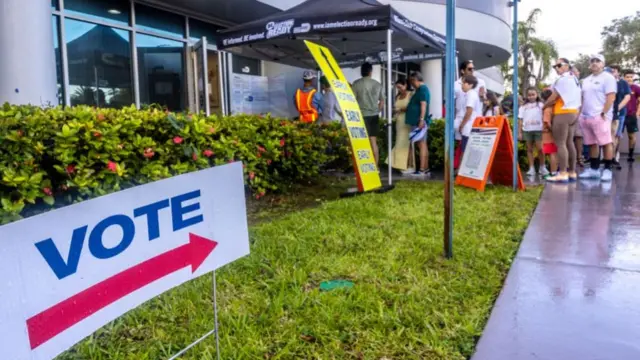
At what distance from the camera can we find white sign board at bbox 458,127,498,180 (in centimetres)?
636

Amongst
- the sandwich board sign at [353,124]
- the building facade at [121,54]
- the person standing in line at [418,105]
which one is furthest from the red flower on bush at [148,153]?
the person standing in line at [418,105]

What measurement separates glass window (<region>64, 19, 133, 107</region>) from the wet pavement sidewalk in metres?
7.15

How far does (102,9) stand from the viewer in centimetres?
834

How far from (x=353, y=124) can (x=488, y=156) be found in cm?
188

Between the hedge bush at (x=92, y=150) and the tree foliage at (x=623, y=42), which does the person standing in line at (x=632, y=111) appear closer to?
the hedge bush at (x=92, y=150)

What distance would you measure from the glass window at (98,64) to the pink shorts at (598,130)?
790 centimetres

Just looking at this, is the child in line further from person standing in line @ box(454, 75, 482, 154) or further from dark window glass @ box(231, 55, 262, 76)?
dark window glass @ box(231, 55, 262, 76)

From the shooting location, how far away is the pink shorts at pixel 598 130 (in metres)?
7.30

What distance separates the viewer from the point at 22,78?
5.98 meters

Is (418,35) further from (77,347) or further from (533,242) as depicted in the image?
(77,347)

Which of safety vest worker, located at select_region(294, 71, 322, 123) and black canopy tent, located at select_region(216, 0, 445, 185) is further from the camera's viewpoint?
safety vest worker, located at select_region(294, 71, 322, 123)

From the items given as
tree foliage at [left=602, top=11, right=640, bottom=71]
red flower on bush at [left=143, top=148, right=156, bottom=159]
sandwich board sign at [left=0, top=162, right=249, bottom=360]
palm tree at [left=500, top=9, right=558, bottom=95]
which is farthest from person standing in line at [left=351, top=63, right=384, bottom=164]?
tree foliage at [left=602, top=11, right=640, bottom=71]

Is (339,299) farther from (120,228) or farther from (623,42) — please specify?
(623,42)

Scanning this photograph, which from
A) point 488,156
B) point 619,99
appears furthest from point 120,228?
point 619,99
